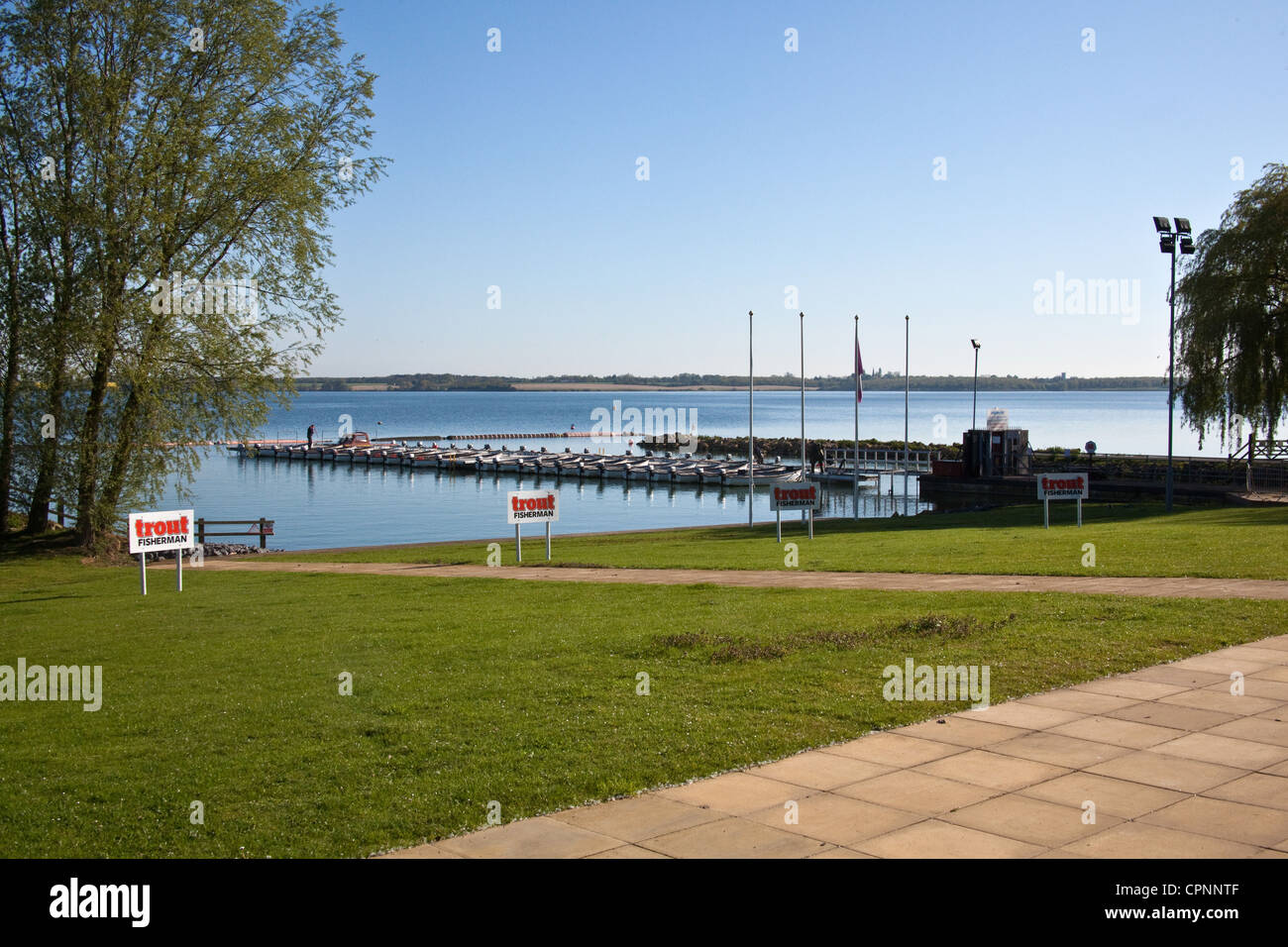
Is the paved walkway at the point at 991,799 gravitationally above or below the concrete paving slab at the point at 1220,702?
below

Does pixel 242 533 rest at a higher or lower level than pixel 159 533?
lower

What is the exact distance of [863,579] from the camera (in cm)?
1722

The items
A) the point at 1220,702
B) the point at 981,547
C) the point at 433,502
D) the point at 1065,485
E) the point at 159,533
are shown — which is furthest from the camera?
the point at 433,502

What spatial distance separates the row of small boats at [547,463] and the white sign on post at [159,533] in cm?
4893

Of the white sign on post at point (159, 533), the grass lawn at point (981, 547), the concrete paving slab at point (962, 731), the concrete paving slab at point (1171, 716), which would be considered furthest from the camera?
the white sign on post at point (159, 533)

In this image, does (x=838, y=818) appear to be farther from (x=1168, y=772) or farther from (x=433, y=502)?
(x=433, y=502)

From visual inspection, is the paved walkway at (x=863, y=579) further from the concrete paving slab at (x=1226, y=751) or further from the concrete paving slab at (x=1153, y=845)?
the concrete paving slab at (x=1153, y=845)

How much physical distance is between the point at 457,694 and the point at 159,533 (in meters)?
11.3

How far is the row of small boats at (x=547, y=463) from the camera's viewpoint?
238 ft

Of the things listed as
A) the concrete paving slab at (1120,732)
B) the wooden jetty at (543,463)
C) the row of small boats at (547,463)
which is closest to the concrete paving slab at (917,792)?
the concrete paving slab at (1120,732)

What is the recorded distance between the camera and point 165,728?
8.69m

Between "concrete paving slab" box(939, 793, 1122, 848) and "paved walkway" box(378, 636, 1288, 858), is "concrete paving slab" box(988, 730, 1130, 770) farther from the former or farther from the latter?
"concrete paving slab" box(939, 793, 1122, 848)

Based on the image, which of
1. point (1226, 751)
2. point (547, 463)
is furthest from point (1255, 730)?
point (547, 463)
